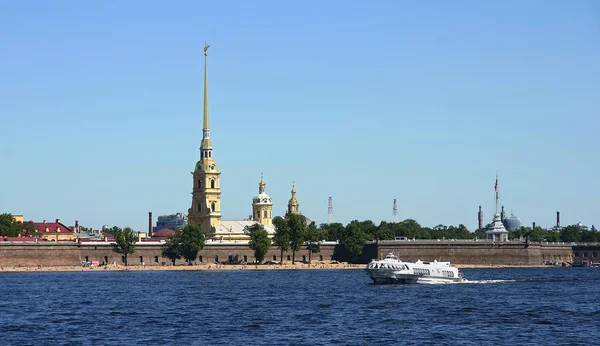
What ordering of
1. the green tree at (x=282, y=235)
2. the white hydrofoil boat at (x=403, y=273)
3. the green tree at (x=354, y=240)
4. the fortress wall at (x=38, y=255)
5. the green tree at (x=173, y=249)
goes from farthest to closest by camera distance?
the green tree at (x=354, y=240) → the green tree at (x=282, y=235) → the green tree at (x=173, y=249) → the fortress wall at (x=38, y=255) → the white hydrofoil boat at (x=403, y=273)

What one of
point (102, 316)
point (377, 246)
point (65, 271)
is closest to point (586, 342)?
point (102, 316)

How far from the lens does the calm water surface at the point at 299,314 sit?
6191 centimetres

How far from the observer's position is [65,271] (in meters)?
168

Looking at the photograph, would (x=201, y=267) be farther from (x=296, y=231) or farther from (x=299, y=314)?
(x=299, y=314)

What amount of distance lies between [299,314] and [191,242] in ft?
345

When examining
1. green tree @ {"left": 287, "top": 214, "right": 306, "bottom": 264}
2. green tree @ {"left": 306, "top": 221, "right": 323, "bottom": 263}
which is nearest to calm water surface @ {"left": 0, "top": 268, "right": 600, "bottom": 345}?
green tree @ {"left": 287, "top": 214, "right": 306, "bottom": 264}

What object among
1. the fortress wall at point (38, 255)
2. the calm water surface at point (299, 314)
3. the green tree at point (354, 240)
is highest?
the green tree at point (354, 240)

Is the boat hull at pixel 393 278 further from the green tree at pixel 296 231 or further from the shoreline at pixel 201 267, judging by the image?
the green tree at pixel 296 231

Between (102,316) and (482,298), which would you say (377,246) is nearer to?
(482,298)

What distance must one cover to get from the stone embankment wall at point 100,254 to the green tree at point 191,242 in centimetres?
594

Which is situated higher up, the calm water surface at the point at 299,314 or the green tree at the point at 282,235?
the green tree at the point at 282,235

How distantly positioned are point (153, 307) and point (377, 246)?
111 meters

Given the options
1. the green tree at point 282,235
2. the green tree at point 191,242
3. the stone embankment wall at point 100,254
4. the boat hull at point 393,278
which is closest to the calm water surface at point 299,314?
the boat hull at point 393,278

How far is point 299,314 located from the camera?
7712cm
